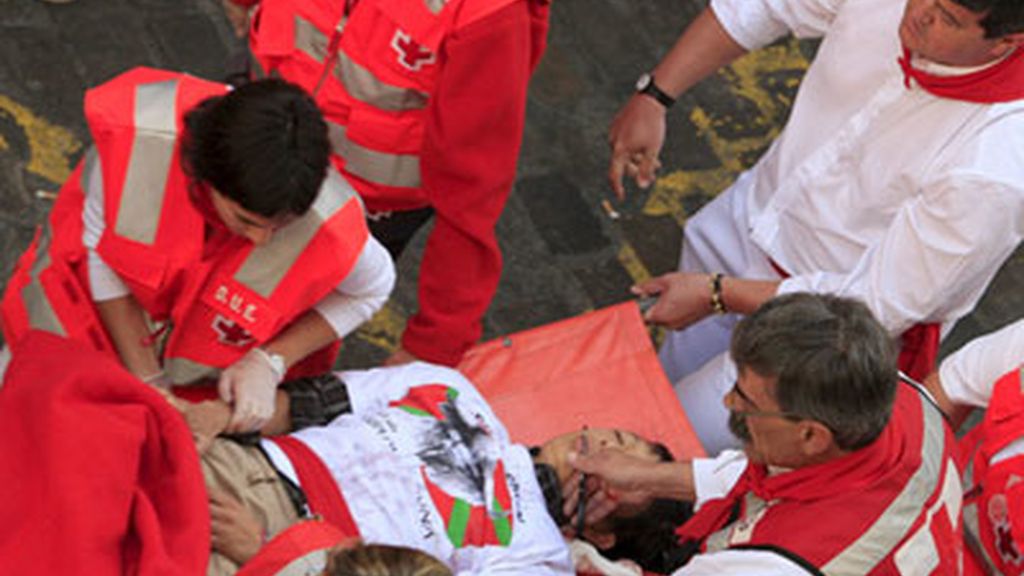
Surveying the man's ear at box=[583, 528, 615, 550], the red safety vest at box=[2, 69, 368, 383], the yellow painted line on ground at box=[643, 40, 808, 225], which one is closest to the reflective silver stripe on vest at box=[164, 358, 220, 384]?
the red safety vest at box=[2, 69, 368, 383]

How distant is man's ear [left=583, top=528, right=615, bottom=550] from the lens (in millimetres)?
3596

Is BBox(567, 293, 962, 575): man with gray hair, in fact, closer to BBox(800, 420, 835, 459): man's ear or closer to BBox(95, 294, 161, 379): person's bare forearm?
BBox(800, 420, 835, 459): man's ear

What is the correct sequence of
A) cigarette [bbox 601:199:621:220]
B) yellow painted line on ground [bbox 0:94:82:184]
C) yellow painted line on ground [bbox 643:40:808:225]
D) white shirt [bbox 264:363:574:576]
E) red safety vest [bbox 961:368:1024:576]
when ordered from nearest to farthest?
red safety vest [bbox 961:368:1024:576], white shirt [bbox 264:363:574:576], yellow painted line on ground [bbox 0:94:82:184], cigarette [bbox 601:199:621:220], yellow painted line on ground [bbox 643:40:808:225]

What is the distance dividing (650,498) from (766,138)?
237 centimetres

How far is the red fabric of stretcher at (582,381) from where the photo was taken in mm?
3908

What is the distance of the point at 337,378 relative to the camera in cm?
353

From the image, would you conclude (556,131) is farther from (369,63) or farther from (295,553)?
(295,553)

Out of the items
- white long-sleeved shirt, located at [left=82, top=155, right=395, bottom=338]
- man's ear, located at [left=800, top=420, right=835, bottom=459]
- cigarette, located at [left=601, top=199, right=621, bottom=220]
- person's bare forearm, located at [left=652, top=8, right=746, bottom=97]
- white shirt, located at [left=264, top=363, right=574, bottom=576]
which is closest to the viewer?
man's ear, located at [left=800, top=420, right=835, bottom=459]

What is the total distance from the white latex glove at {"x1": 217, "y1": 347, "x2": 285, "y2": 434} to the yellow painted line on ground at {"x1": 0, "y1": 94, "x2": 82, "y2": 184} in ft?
5.27

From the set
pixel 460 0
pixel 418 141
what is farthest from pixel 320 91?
pixel 460 0

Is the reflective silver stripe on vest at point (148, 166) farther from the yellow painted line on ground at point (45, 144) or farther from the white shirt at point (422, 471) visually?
the yellow painted line on ground at point (45, 144)

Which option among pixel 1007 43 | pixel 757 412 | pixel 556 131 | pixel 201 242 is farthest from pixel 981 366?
pixel 556 131

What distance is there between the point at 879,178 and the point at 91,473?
1.97 metres

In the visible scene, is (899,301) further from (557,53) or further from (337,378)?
(557,53)
